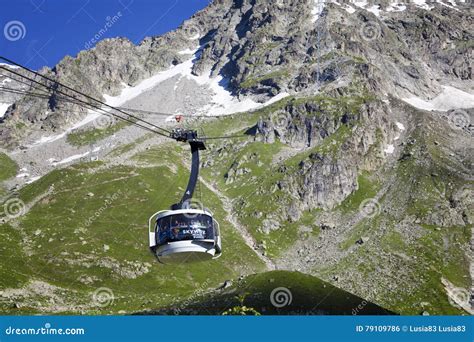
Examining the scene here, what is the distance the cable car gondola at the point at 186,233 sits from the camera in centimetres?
3950

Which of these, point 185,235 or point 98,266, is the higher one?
point 98,266

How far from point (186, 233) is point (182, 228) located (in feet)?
1.55

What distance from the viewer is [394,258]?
186500 mm

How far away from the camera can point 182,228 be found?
39406 mm

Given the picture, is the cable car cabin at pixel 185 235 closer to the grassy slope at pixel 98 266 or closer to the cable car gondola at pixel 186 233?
the cable car gondola at pixel 186 233

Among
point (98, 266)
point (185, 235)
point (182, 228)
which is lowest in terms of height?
point (185, 235)

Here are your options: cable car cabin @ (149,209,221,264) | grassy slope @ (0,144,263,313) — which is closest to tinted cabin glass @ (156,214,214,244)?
cable car cabin @ (149,209,221,264)

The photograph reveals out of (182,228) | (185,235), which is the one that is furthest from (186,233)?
(182,228)

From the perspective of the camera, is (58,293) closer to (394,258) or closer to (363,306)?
(363,306)

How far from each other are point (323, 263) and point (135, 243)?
67.7 meters

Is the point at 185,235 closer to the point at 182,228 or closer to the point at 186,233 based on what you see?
the point at 186,233

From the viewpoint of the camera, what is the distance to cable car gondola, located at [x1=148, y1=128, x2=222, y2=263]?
39500 millimetres

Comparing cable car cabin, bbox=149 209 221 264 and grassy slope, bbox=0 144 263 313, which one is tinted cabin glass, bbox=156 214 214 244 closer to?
cable car cabin, bbox=149 209 221 264

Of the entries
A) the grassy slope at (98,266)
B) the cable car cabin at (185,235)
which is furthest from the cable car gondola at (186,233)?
the grassy slope at (98,266)
